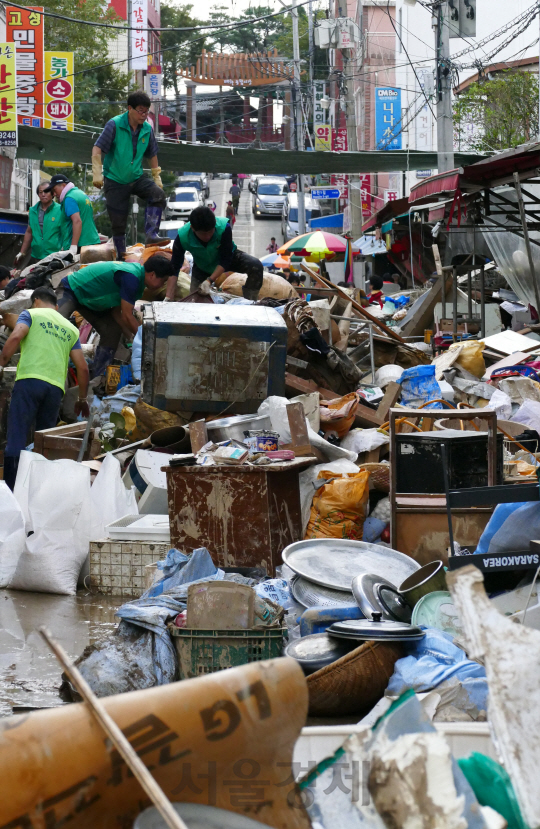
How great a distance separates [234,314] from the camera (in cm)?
720

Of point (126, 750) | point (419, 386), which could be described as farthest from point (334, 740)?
point (419, 386)

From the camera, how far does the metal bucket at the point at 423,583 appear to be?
4.18 metres

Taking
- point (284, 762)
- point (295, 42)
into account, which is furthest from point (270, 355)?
point (295, 42)

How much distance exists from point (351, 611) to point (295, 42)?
33.4 meters

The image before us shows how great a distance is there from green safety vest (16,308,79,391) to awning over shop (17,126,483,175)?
9447 millimetres

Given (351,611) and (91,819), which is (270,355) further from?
(91,819)

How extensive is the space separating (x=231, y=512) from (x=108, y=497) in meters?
0.93

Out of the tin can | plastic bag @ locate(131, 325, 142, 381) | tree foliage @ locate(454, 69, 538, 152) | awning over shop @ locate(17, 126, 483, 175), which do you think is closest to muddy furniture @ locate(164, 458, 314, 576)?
the tin can

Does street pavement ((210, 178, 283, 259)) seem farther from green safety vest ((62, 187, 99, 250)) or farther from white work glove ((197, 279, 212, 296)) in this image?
white work glove ((197, 279, 212, 296))

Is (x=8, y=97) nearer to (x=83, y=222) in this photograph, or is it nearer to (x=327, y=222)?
(x=83, y=222)

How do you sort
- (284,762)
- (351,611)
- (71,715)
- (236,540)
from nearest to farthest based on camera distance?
(71,715)
(284,762)
(351,611)
(236,540)

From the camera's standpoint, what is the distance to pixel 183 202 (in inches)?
1529

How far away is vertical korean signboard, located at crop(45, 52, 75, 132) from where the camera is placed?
18.4m

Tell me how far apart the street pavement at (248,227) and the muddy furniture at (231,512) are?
24.9 metres
